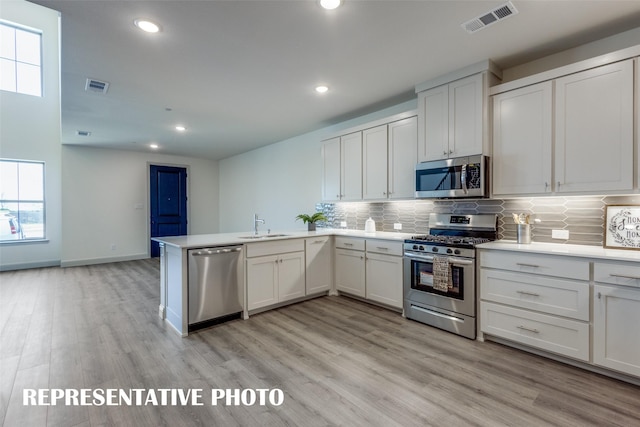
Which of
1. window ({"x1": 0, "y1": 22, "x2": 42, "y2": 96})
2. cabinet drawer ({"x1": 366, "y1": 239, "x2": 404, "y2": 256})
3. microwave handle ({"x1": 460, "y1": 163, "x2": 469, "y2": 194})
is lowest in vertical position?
cabinet drawer ({"x1": 366, "y1": 239, "x2": 404, "y2": 256})

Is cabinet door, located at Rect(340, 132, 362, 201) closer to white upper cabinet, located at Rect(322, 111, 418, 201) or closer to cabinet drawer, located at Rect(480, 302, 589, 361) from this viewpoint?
white upper cabinet, located at Rect(322, 111, 418, 201)

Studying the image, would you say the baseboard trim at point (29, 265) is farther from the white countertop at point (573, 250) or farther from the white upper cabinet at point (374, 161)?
the white countertop at point (573, 250)

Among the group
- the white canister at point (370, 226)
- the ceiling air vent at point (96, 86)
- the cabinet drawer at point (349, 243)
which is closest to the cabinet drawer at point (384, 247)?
the cabinet drawer at point (349, 243)

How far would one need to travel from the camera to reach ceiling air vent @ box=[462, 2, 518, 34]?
210 cm

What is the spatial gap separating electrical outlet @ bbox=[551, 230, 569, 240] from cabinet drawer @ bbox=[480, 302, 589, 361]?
797 mm

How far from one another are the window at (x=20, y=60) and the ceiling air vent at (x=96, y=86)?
436cm

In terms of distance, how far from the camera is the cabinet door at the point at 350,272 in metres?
3.88

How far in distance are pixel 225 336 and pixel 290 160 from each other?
381 cm

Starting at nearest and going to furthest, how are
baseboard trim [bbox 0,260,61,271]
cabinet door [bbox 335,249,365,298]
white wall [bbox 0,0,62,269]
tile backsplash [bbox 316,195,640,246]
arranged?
tile backsplash [bbox 316,195,640,246]
cabinet door [bbox 335,249,365,298]
white wall [bbox 0,0,62,269]
baseboard trim [bbox 0,260,61,271]

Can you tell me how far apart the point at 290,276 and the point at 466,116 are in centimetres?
272

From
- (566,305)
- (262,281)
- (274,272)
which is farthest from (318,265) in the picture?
(566,305)

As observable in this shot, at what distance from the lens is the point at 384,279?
3.60 meters

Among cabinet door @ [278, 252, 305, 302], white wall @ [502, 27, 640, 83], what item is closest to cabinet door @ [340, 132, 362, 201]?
cabinet door @ [278, 252, 305, 302]

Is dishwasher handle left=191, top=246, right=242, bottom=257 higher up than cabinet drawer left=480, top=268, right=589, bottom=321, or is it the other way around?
dishwasher handle left=191, top=246, right=242, bottom=257
